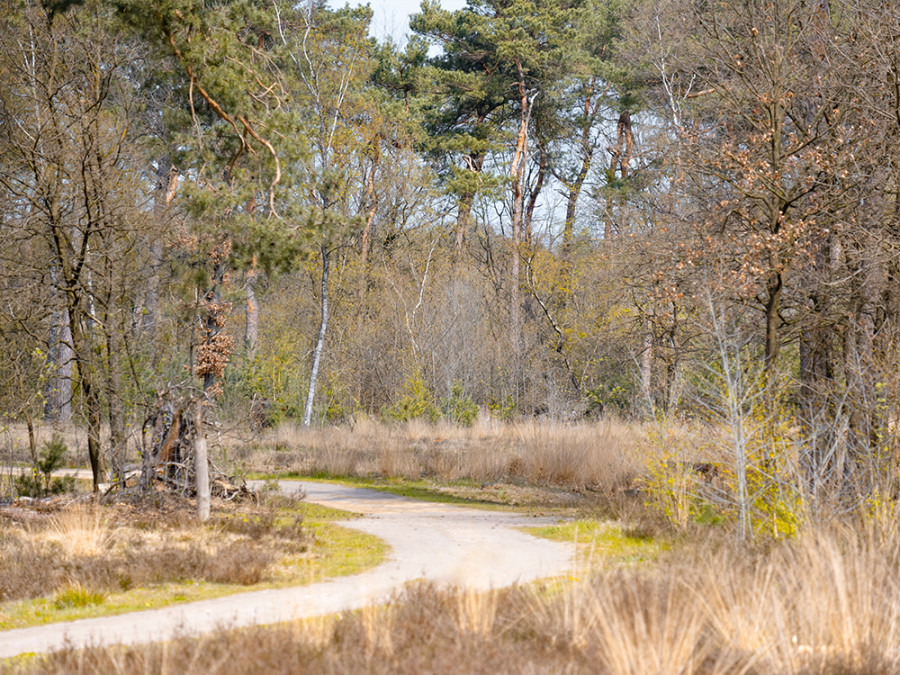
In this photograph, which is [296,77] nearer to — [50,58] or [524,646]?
[50,58]

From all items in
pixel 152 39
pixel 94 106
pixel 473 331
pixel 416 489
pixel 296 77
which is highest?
pixel 296 77

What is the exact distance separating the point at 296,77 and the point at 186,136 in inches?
422

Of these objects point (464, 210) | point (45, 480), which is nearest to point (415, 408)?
point (45, 480)

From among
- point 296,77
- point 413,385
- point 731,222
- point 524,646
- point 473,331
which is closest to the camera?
point 524,646

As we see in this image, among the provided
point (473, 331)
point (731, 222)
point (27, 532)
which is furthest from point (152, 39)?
point (473, 331)

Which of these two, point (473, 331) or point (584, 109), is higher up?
point (584, 109)

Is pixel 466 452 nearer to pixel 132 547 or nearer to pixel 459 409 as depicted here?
pixel 459 409

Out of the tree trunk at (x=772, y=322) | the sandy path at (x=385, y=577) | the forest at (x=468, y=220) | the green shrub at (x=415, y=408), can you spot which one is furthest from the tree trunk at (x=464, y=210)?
the tree trunk at (x=772, y=322)

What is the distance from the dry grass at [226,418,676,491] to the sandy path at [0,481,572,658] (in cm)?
326

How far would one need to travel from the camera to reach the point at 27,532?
9.94 m

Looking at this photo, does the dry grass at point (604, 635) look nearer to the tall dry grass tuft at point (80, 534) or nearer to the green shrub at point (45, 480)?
the tall dry grass tuft at point (80, 534)

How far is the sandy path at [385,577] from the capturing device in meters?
6.21

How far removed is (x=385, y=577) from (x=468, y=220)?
1187 inches

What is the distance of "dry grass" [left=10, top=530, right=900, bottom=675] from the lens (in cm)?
497
